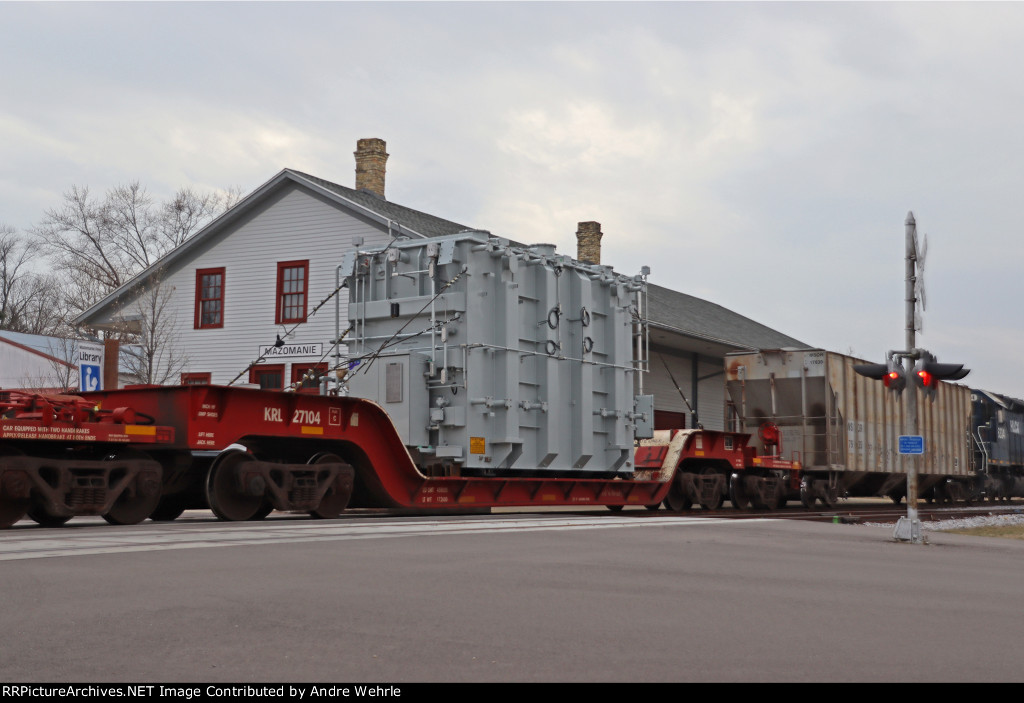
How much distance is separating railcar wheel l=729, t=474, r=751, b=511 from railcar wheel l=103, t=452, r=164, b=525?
12.8m

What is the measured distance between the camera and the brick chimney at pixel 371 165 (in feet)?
108

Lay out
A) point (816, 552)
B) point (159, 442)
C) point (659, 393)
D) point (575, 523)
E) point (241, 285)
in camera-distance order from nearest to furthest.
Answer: point (816, 552), point (159, 442), point (575, 523), point (241, 285), point (659, 393)

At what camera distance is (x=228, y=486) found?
13.3 m

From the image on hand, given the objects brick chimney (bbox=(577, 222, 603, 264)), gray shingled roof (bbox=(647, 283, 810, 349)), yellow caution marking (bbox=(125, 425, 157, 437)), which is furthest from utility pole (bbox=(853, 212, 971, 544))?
brick chimney (bbox=(577, 222, 603, 264))

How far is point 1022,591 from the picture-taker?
8.69 m

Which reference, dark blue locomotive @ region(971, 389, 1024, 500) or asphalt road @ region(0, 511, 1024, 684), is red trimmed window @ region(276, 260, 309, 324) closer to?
asphalt road @ region(0, 511, 1024, 684)

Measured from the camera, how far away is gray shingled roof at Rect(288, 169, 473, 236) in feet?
94.3

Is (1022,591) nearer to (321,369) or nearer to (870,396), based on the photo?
(321,369)

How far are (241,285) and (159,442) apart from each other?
18.5 metres

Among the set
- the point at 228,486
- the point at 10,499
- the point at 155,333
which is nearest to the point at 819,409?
the point at 228,486

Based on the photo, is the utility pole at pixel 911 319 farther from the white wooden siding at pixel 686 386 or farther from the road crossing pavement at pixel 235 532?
the white wooden siding at pixel 686 386
